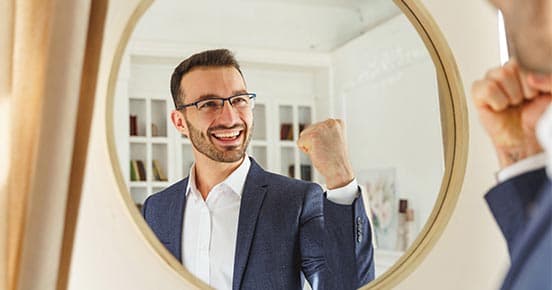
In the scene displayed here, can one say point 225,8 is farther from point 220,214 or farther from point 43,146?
point 43,146

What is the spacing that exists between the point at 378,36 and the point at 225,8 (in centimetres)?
27

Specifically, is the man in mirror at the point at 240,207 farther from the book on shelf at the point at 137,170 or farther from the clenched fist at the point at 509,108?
the clenched fist at the point at 509,108

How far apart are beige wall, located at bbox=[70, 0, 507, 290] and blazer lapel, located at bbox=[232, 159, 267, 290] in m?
0.09

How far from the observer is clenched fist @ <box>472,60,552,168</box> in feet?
2.94

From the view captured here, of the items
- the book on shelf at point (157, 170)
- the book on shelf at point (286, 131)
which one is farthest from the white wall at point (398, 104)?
the book on shelf at point (157, 170)

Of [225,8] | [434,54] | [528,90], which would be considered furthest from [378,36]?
[528,90]

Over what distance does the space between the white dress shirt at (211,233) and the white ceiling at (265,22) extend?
8.5 inches

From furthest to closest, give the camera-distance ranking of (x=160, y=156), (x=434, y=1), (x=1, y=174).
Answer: (x=434, y=1) < (x=160, y=156) < (x=1, y=174)

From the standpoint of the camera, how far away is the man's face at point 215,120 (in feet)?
3.66

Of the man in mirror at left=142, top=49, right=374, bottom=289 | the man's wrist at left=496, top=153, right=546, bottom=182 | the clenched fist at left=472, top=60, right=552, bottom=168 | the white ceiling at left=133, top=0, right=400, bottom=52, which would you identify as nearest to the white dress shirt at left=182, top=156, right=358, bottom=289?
the man in mirror at left=142, top=49, right=374, bottom=289

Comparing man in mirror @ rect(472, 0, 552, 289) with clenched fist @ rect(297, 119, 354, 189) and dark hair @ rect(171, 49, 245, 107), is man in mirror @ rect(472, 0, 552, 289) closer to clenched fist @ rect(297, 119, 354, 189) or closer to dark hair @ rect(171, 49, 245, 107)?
clenched fist @ rect(297, 119, 354, 189)

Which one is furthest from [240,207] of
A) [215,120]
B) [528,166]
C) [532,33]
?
[532,33]

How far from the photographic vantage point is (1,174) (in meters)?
0.95

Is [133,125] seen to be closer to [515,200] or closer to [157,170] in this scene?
[157,170]
